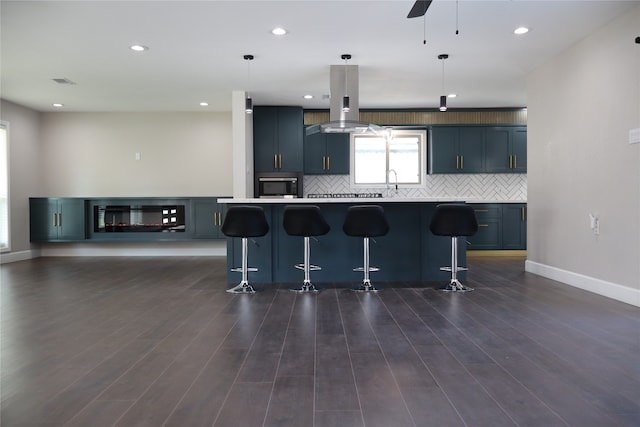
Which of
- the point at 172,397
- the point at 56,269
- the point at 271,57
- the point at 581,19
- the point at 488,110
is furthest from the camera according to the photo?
the point at 488,110

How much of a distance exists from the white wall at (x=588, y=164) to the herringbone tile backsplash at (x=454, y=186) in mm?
2279

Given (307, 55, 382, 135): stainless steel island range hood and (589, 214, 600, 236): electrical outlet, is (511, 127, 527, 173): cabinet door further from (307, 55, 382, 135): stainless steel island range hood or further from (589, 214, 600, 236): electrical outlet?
(307, 55, 382, 135): stainless steel island range hood

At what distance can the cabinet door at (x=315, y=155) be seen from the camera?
25.1ft

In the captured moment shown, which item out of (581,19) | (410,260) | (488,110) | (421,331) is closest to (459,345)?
(421,331)

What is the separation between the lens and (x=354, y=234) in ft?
14.6

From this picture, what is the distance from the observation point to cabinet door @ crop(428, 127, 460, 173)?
25.1 feet

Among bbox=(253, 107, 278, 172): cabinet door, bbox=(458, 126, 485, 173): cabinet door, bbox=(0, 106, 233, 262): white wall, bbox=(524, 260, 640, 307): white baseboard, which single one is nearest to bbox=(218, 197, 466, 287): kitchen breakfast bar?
A: bbox=(524, 260, 640, 307): white baseboard

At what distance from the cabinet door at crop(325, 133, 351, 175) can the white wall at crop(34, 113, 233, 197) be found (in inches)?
73.7

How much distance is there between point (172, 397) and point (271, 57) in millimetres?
3988

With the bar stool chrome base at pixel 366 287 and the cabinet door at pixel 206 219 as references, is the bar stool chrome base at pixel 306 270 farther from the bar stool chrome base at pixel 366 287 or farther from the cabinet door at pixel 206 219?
the cabinet door at pixel 206 219

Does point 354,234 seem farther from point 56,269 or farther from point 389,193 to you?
point 56,269

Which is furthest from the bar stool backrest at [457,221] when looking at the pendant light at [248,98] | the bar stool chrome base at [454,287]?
the pendant light at [248,98]

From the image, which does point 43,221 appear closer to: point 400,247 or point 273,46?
point 273,46

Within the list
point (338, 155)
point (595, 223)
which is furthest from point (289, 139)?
point (595, 223)
